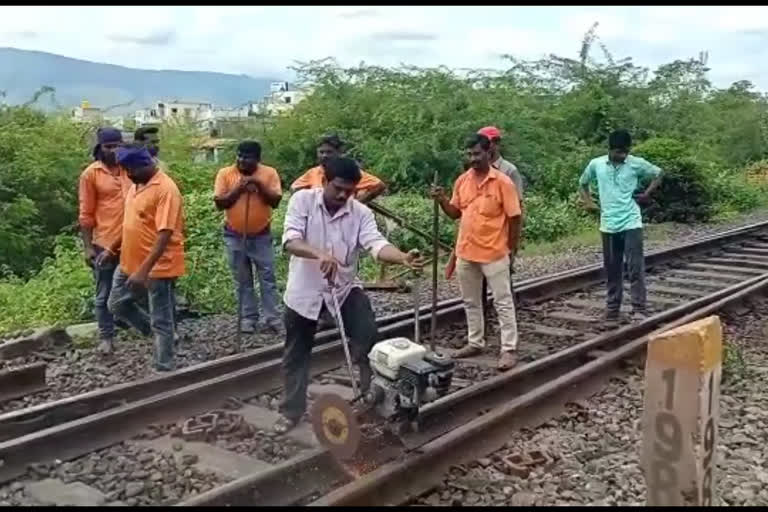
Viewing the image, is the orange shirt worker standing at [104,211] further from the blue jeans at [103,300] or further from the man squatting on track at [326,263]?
the man squatting on track at [326,263]

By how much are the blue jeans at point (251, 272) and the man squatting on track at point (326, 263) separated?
111 inches

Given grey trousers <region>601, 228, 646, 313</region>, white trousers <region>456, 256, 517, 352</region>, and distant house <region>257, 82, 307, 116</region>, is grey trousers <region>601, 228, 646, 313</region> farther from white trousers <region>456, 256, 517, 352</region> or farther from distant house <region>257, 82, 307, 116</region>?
distant house <region>257, 82, 307, 116</region>

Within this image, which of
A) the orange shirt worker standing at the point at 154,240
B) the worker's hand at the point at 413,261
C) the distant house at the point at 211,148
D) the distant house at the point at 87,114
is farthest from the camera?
the distant house at the point at 211,148

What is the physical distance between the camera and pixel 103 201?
812cm

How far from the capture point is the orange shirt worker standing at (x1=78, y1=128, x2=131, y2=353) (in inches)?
318

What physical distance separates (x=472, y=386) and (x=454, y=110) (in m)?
13.8

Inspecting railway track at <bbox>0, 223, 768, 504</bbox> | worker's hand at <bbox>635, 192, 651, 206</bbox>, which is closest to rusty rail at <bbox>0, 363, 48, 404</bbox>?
railway track at <bbox>0, 223, 768, 504</bbox>

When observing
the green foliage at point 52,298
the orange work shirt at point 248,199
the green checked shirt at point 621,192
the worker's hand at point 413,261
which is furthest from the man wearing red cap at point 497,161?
the green foliage at point 52,298

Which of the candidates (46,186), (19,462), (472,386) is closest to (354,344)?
(472,386)

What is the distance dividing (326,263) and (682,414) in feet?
7.48

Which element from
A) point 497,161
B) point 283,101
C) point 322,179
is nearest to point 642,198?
point 497,161

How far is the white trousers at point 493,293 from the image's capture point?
763 cm

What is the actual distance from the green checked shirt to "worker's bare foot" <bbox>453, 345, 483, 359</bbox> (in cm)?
206

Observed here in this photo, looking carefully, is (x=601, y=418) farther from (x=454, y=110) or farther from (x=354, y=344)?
(x=454, y=110)
